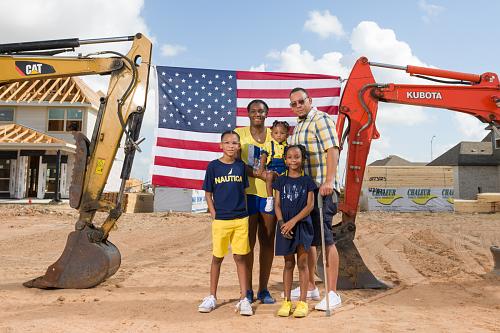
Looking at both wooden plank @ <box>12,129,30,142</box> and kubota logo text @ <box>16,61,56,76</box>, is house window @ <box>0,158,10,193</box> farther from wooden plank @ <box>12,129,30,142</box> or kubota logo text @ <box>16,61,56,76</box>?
kubota logo text @ <box>16,61,56,76</box>

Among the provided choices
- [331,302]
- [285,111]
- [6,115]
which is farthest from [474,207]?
[6,115]

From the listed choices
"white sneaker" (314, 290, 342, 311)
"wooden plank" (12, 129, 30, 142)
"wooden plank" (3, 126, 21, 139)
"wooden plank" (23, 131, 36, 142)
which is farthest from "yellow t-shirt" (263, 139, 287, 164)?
"wooden plank" (3, 126, 21, 139)

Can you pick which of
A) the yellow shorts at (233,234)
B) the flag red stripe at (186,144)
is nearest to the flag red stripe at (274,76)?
the flag red stripe at (186,144)

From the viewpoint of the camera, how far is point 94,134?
18.2ft

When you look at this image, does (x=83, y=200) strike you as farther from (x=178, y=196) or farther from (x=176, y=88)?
(x=178, y=196)

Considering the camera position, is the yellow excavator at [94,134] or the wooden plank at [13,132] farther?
the wooden plank at [13,132]

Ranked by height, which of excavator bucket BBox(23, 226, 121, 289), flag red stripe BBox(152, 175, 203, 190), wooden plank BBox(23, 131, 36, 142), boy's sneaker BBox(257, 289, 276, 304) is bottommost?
boy's sneaker BBox(257, 289, 276, 304)

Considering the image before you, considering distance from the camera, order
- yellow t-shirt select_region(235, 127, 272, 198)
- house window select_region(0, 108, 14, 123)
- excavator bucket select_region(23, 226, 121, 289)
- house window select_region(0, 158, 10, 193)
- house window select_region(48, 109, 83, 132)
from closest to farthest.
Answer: yellow t-shirt select_region(235, 127, 272, 198) < excavator bucket select_region(23, 226, 121, 289) < house window select_region(0, 158, 10, 193) < house window select_region(48, 109, 83, 132) < house window select_region(0, 108, 14, 123)

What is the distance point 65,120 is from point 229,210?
21.8m

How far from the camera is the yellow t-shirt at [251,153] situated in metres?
4.50

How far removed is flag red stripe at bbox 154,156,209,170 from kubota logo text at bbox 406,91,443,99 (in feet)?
11.2

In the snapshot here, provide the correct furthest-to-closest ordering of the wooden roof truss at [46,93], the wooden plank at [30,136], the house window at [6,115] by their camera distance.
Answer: the house window at [6,115], the wooden roof truss at [46,93], the wooden plank at [30,136]

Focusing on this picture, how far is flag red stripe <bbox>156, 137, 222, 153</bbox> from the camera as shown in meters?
7.18

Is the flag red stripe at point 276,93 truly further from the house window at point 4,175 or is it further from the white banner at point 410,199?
the house window at point 4,175
